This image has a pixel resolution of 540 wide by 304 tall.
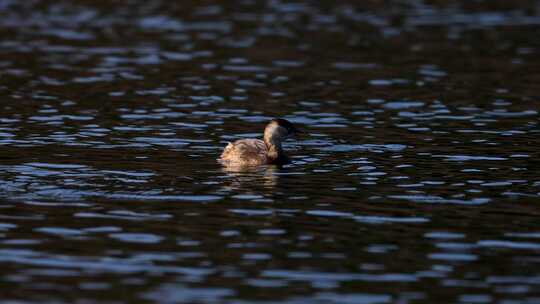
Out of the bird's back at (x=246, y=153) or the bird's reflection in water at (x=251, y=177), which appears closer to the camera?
the bird's reflection in water at (x=251, y=177)

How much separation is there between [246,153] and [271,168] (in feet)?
1.79

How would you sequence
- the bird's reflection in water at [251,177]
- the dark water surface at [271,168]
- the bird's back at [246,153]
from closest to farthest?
the dark water surface at [271,168]
the bird's reflection in water at [251,177]
the bird's back at [246,153]

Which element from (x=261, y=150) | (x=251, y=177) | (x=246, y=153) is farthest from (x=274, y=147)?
(x=251, y=177)

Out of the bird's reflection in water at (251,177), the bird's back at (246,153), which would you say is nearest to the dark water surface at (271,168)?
the bird's reflection in water at (251,177)

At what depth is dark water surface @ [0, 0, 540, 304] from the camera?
13.7 m

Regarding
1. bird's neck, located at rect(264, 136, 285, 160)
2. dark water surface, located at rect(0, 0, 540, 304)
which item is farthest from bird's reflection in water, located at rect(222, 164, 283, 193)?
bird's neck, located at rect(264, 136, 285, 160)

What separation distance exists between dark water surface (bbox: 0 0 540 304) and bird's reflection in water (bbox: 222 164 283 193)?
0.07 metres

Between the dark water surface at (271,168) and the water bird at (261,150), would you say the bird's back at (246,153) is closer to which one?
the water bird at (261,150)

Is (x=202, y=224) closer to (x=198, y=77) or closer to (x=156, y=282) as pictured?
(x=156, y=282)

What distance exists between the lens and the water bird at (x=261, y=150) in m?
20.5

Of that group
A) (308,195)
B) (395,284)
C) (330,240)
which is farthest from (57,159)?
(395,284)

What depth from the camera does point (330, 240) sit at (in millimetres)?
15203

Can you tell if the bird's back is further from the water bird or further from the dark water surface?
the dark water surface

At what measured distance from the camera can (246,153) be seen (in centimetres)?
2067
